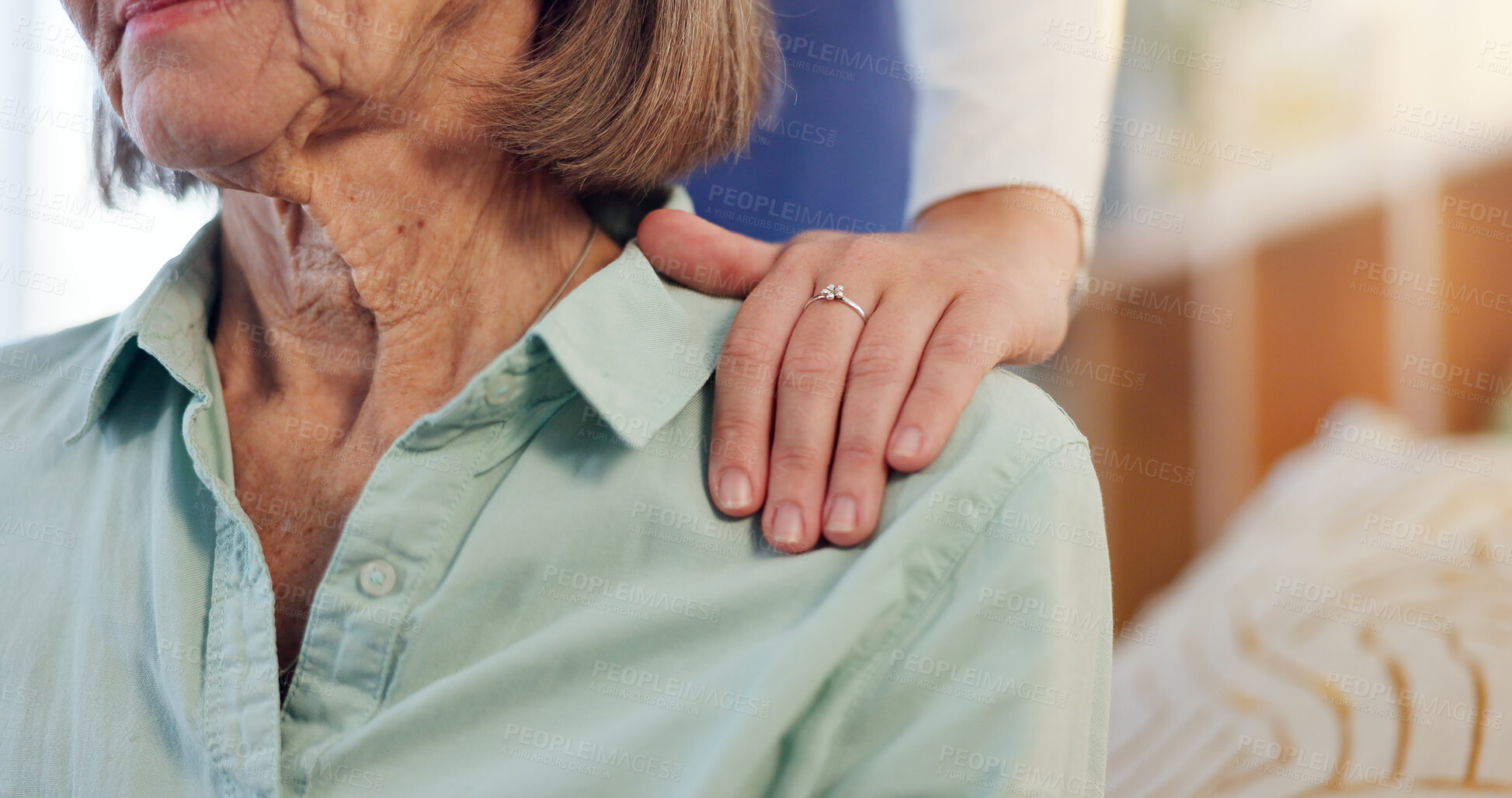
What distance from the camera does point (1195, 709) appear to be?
1.34m

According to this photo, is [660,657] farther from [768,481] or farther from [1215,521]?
[1215,521]

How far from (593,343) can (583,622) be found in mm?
191

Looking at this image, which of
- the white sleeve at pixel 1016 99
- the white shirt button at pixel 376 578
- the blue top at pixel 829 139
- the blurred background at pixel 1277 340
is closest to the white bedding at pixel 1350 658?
the blurred background at pixel 1277 340

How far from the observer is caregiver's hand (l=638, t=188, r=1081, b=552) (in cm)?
64

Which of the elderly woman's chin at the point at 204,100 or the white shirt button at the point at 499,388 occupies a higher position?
the elderly woman's chin at the point at 204,100

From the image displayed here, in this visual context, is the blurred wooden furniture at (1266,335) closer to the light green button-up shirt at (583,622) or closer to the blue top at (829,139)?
the blue top at (829,139)

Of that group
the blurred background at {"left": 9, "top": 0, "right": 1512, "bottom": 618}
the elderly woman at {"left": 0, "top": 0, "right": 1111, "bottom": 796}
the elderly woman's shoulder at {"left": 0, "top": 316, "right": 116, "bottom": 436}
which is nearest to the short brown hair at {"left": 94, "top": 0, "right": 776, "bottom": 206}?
the elderly woman at {"left": 0, "top": 0, "right": 1111, "bottom": 796}

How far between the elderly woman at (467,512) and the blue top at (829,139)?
365mm

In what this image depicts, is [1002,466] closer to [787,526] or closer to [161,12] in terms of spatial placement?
[787,526]

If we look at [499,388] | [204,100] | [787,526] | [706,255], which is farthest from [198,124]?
[787,526]

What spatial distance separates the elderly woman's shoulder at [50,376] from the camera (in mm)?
857

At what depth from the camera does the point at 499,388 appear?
0.68 m

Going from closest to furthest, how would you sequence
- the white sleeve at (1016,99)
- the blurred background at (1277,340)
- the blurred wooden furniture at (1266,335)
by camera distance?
the white sleeve at (1016,99), the blurred background at (1277,340), the blurred wooden furniture at (1266,335)

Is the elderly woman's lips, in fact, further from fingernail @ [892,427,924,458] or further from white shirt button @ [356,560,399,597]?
fingernail @ [892,427,924,458]
